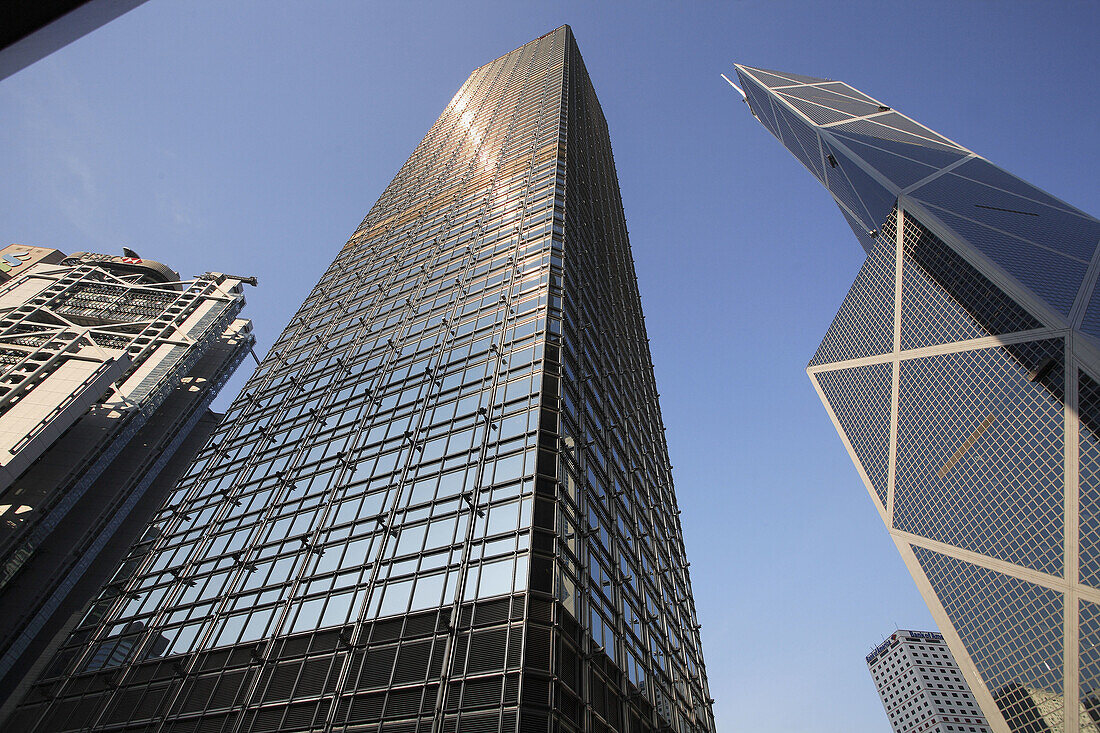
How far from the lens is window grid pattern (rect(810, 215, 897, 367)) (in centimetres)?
7000

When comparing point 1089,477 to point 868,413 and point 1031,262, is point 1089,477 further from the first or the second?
point 868,413

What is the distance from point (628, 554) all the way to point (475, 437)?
26.6ft

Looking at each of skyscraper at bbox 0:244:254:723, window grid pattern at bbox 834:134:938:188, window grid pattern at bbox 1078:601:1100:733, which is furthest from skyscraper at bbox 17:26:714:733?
window grid pattern at bbox 834:134:938:188

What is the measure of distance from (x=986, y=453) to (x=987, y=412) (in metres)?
3.68

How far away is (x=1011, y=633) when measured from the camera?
47.8 metres

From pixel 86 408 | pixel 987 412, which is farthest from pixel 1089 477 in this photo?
pixel 86 408

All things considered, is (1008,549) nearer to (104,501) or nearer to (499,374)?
(499,374)

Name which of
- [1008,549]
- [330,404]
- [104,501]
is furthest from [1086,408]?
[104,501]

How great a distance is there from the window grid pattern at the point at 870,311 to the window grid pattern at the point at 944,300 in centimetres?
273

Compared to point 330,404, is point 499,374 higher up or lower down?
lower down

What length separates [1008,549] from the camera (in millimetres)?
49219

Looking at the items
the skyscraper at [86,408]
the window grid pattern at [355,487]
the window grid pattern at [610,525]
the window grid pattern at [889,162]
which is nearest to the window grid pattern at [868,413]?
the window grid pattern at [889,162]

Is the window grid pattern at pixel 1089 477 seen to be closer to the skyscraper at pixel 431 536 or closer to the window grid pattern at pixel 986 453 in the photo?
the window grid pattern at pixel 986 453

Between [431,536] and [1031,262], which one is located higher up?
[1031,262]
